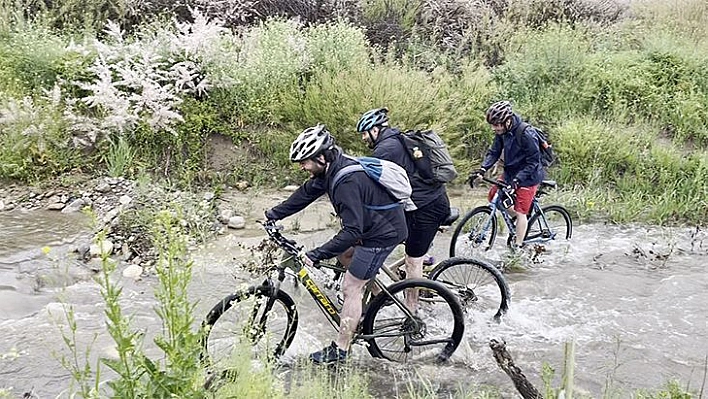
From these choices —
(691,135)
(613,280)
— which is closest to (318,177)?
(613,280)

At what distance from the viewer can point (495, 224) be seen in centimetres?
776

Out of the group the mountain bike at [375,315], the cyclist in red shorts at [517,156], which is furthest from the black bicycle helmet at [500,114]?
the mountain bike at [375,315]

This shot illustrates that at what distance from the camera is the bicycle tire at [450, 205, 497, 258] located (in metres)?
7.75

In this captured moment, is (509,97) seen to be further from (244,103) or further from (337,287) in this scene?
(337,287)

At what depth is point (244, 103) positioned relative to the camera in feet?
32.9

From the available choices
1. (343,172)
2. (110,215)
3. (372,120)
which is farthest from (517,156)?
(110,215)

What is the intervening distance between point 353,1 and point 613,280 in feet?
26.4

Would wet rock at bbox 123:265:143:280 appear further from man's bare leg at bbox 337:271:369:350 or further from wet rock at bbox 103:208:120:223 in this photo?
man's bare leg at bbox 337:271:369:350

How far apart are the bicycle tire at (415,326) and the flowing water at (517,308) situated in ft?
0.50

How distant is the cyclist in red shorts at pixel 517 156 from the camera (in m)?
7.10

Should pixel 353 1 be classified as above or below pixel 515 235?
above

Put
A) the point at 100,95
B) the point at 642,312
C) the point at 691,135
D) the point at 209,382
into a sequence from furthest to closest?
1. the point at 691,135
2. the point at 100,95
3. the point at 642,312
4. the point at 209,382

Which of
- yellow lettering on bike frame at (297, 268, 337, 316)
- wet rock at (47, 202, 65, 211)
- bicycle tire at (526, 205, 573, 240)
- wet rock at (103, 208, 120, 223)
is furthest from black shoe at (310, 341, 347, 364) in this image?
wet rock at (47, 202, 65, 211)

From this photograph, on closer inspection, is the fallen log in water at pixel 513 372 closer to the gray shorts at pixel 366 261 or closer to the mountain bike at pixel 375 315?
the gray shorts at pixel 366 261
